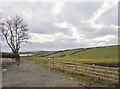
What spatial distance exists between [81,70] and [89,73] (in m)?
1.62

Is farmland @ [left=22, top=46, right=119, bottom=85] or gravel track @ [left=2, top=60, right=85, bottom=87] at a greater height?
farmland @ [left=22, top=46, right=119, bottom=85]

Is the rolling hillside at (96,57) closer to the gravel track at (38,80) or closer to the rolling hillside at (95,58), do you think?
the rolling hillside at (95,58)

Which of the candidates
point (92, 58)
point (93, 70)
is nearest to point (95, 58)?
point (92, 58)

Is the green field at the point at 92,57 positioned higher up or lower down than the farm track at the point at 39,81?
higher up

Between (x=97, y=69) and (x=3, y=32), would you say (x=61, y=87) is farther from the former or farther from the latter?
(x=3, y=32)

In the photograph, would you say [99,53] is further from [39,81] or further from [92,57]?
[39,81]

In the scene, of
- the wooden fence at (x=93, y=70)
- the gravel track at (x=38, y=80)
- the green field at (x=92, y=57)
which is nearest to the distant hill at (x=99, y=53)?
the green field at (x=92, y=57)

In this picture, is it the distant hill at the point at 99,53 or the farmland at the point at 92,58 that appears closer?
the farmland at the point at 92,58

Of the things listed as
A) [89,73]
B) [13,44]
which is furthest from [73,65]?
[13,44]

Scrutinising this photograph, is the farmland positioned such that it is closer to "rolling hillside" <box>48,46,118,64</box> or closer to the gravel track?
"rolling hillside" <box>48,46,118,64</box>

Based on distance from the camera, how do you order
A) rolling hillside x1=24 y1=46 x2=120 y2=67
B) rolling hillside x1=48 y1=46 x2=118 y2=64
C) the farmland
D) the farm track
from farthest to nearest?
rolling hillside x1=48 y1=46 x2=118 y2=64 → rolling hillside x1=24 y1=46 x2=120 y2=67 → the farmland → the farm track

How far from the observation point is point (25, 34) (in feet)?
224

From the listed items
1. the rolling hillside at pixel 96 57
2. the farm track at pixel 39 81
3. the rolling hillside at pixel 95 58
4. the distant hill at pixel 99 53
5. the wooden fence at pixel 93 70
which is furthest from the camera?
the distant hill at pixel 99 53

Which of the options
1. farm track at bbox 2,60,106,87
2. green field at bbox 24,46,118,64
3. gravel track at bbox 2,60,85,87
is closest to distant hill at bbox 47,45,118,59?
green field at bbox 24,46,118,64
